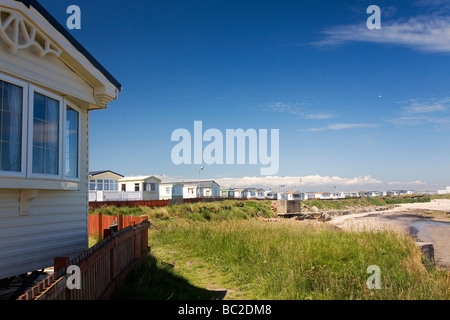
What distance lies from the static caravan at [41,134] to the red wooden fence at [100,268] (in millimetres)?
1111

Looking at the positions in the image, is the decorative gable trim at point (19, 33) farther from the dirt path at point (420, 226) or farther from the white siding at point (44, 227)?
the dirt path at point (420, 226)

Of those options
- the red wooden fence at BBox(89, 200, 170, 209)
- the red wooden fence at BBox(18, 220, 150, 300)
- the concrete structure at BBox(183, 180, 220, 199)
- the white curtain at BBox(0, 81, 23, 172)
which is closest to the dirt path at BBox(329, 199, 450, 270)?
Result: the red wooden fence at BBox(18, 220, 150, 300)

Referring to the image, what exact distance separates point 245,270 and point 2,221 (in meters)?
4.96

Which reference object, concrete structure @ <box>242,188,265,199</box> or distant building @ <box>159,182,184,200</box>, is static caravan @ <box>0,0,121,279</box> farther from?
concrete structure @ <box>242,188,265,199</box>

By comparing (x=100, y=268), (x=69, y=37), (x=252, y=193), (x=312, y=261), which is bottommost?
(x=252, y=193)

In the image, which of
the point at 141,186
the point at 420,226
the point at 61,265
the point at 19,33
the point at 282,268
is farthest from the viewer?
the point at 141,186

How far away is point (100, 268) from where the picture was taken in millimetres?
5574

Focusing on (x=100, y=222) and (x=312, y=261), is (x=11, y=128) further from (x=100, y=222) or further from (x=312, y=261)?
(x=100, y=222)

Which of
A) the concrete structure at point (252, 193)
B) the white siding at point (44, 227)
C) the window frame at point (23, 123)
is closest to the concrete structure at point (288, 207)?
the white siding at point (44, 227)

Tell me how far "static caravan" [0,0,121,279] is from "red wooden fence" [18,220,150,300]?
3.65ft

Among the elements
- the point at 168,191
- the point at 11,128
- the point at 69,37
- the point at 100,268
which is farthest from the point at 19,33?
the point at 168,191

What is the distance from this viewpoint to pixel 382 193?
15700 centimetres

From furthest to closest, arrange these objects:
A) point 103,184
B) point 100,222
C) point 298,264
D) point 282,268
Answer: point 103,184
point 100,222
point 298,264
point 282,268

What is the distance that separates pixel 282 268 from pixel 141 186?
3800 cm
